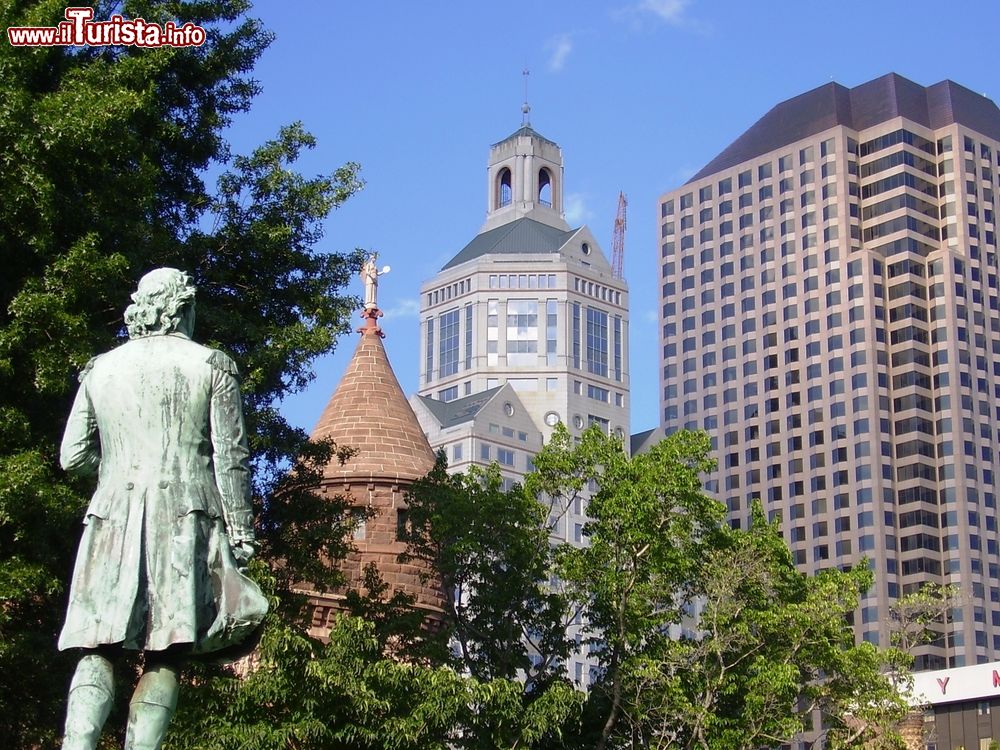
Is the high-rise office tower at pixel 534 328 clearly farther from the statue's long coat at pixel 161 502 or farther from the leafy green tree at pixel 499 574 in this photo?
the statue's long coat at pixel 161 502

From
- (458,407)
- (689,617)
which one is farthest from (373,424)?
(458,407)

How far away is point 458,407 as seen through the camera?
129 m

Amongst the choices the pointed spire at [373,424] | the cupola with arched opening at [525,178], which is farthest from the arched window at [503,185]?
the pointed spire at [373,424]

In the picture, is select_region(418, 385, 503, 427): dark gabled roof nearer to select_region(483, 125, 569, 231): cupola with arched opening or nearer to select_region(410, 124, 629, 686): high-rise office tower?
select_region(410, 124, 629, 686): high-rise office tower

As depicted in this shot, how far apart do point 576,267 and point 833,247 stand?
83.5 ft

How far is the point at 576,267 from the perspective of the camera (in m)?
141

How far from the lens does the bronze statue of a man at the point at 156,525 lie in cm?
801

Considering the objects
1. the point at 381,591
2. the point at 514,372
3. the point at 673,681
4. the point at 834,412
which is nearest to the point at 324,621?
the point at 381,591

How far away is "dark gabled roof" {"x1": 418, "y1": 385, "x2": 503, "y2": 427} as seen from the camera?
12488cm

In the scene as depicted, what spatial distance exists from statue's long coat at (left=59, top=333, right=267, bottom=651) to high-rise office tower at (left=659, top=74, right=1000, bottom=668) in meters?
105

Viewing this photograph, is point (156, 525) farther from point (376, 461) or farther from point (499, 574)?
point (376, 461)

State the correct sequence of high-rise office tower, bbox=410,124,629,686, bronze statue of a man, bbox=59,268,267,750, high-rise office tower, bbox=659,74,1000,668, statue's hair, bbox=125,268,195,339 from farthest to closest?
high-rise office tower, bbox=410,124,629,686 < high-rise office tower, bbox=659,74,1000,668 < statue's hair, bbox=125,268,195,339 < bronze statue of a man, bbox=59,268,267,750

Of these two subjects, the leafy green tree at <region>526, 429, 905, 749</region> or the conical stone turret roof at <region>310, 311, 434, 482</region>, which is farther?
the conical stone turret roof at <region>310, 311, 434, 482</region>

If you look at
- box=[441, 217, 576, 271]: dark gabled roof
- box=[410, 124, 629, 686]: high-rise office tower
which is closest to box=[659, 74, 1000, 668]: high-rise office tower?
box=[410, 124, 629, 686]: high-rise office tower
